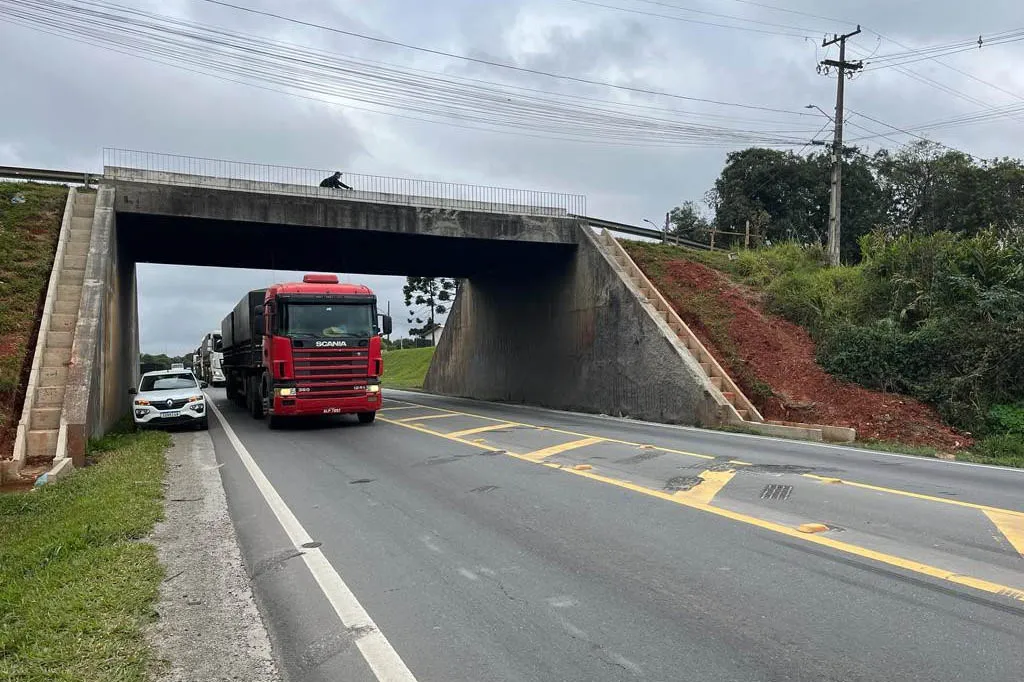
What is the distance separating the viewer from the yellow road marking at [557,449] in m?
11.6

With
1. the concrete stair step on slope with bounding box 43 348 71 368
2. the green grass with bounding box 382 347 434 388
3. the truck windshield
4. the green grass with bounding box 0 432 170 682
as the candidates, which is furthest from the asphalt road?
the green grass with bounding box 382 347 434 388

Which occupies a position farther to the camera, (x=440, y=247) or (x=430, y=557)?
(x=440, y=247)

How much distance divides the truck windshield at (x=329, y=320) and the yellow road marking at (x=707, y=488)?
9.57 m

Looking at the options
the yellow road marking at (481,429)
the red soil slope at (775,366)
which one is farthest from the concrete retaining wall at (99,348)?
the red soil slope at (775,366)

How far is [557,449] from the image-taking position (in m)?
12.5

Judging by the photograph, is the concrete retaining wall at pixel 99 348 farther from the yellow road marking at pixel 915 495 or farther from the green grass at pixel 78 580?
the yellow road marking at pixel 915 495

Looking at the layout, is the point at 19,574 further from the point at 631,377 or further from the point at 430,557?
the point at 631,377

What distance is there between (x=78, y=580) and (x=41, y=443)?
25.7 ft

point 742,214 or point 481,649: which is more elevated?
point 742,214

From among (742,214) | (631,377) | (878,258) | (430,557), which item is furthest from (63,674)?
(742,214)

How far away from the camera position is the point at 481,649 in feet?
14.2

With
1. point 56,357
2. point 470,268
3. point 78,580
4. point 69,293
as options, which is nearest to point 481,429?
point 56,357

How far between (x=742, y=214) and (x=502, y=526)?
144 ft

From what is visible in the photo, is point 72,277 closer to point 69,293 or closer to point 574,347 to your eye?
point 69,293
